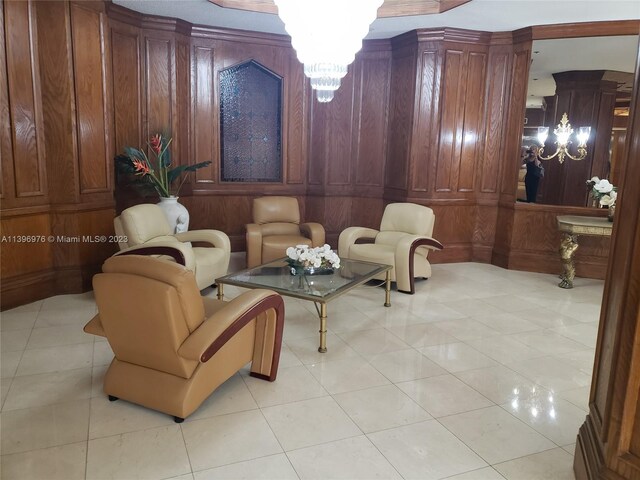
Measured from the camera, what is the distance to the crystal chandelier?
348 cm

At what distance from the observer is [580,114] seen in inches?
306

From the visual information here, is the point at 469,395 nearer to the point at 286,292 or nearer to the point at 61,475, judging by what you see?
the point at 286,292

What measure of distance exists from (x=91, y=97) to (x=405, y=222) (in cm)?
333

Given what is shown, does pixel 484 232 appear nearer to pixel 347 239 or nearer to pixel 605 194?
pixel 605 194

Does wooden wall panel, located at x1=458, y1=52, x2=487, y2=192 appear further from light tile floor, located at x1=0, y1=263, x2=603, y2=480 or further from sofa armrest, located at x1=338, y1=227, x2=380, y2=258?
light tile floor, located at x1=0, y1=263, x2=603, y2=480

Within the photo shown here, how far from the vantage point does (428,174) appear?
600cm

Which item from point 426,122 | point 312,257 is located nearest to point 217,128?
point 426,122

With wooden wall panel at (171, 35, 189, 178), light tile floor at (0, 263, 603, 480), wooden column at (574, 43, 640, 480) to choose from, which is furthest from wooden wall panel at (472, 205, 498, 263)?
wooden column at (574, 43, 640, 480)

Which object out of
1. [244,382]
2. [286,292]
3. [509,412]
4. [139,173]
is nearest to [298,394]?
[244,382]

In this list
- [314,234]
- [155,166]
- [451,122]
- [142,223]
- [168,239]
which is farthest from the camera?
[451,122]

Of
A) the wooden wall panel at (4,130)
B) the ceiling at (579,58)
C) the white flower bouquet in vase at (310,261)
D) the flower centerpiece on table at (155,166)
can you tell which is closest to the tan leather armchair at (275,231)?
the flower centerpiece on table at (155,166)

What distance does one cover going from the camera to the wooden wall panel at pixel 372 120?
6312 mm

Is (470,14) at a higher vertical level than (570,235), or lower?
higher

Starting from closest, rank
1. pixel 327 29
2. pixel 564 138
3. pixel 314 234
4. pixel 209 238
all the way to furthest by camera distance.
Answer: pixel 327 29
pixel 209 238
pixel 314 234
pixel 564 138
